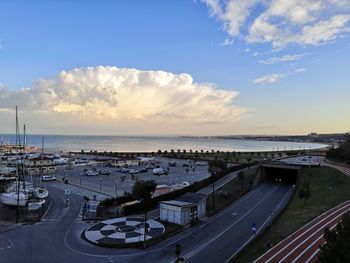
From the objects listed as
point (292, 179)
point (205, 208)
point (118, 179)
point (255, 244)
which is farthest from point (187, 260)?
point (292, 179)

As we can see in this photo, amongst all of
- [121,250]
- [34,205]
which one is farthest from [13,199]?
[121,250]

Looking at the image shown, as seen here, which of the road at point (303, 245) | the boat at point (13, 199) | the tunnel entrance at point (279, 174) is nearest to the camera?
the road at point (303, 245)

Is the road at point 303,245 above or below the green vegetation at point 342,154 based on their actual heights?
below

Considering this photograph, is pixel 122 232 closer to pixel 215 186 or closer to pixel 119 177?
pixel 215 186

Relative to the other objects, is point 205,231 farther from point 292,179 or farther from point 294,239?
point 292,179

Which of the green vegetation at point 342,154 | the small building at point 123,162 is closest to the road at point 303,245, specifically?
the green vegetation at point 342,154

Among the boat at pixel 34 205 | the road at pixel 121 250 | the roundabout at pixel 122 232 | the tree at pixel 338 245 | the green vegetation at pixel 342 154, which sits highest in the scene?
the green vegetation at pixel 342 154

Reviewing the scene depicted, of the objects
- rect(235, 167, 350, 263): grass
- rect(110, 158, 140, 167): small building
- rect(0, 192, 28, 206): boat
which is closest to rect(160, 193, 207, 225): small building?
rect(235, 167, 350, 263): grass

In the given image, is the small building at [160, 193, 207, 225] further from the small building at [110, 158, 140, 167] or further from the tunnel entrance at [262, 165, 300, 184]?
the small building at [110, 158, 140, 167]

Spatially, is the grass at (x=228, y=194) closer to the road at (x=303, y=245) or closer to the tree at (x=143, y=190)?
the tree at (x=143, y=190)
